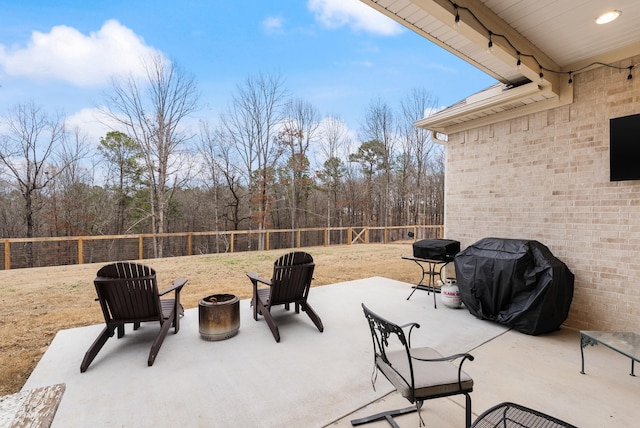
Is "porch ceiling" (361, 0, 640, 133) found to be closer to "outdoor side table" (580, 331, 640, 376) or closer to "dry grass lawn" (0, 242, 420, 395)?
"outdoor side table" (580, 331, 640, 376)

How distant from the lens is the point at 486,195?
4.47 metres

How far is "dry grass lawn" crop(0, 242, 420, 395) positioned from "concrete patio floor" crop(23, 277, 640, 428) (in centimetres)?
31

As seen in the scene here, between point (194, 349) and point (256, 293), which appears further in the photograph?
point (256, 293)

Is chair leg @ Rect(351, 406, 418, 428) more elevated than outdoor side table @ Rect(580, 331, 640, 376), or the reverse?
outdoor side table @ Rect(580, 331, 640, 376)

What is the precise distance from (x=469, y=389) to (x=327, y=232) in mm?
12104

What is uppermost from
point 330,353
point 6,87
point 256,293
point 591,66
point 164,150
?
point 6,87

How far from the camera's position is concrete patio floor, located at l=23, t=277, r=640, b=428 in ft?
6.37

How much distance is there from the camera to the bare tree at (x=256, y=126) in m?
14.3

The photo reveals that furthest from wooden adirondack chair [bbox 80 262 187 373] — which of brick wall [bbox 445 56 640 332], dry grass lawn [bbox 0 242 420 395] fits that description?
brick wall [bbox 445 56 640 332]

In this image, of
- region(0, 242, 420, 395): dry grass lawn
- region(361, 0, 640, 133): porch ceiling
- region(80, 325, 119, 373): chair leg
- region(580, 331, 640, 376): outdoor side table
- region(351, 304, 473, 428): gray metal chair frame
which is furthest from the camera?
region(0, 242, 420, 395): dry grass lawn

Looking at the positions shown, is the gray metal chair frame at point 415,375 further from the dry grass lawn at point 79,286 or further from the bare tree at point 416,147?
the bare tree at point 416,147

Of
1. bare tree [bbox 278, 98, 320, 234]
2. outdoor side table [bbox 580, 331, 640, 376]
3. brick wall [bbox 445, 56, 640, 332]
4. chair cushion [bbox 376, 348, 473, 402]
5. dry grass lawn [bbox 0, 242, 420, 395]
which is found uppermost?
bare tree [bbox 278, 98, 320, 234]

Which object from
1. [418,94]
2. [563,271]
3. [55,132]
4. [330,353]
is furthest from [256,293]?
[418,94]

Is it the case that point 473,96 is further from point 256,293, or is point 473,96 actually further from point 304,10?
point 304,10
